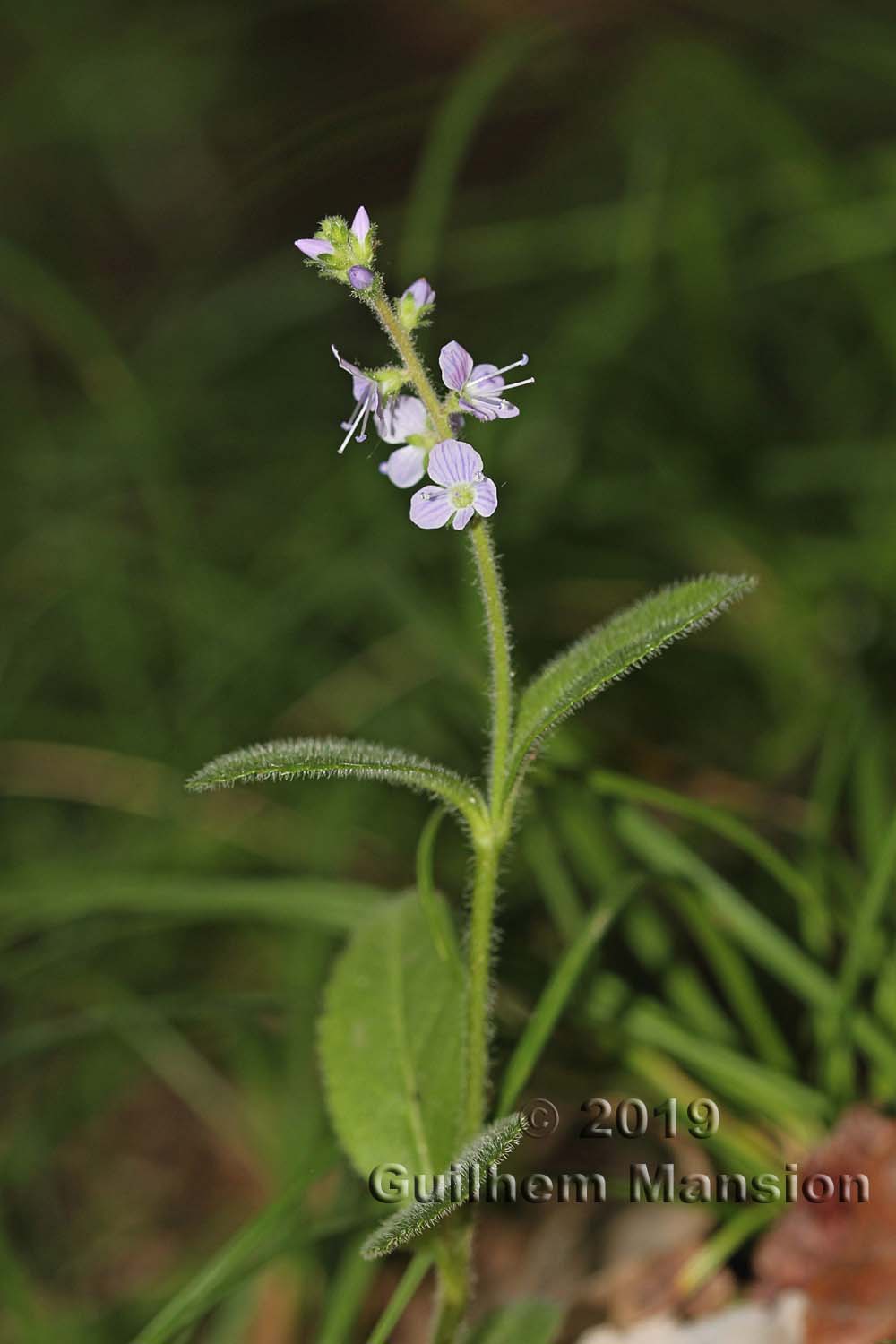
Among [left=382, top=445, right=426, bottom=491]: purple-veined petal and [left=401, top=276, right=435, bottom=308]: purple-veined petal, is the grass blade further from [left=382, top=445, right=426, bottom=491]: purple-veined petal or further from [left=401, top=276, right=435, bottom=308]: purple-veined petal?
A: [left=401, top=276, right=435, bottom=308]: purple-veined petal

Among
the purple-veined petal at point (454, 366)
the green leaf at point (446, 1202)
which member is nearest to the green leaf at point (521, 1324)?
the green leaf at point (446, 1202)

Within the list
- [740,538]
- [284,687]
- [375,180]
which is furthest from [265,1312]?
[375,180]

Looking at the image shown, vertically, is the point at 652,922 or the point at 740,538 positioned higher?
the point at 740,538

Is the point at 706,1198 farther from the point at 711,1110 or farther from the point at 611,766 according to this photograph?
the point at 611,766

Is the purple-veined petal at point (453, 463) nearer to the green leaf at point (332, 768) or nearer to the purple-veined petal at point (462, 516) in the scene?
the purple-veined petal at point (462, 516)

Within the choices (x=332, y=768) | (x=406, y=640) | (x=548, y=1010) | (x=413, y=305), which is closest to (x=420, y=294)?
(x=413, y=305)

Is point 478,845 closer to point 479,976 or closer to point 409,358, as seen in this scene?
point 479,976

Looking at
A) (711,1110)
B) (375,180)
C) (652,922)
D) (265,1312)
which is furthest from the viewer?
(375,180)

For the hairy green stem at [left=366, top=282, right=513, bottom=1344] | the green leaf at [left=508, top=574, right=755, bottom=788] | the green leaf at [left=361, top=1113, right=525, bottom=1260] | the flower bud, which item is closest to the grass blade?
the hairy green stem at [left=366, top=282, right=513, bottom=1344]
